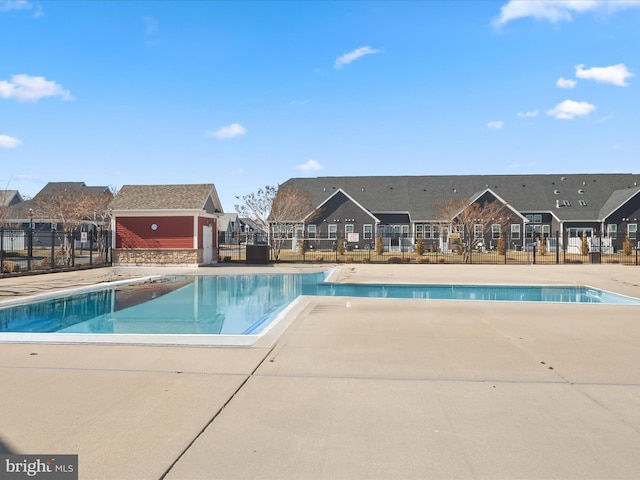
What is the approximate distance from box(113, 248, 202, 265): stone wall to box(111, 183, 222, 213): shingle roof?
2569 millimetres

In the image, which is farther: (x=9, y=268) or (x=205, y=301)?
(x=9, y=268)

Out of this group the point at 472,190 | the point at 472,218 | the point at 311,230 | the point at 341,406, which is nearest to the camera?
the point at 341,406

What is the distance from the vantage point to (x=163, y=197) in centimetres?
2775

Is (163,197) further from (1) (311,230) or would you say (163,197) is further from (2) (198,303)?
(1) (311,230)

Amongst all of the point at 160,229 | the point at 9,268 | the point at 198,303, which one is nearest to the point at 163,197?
the point at 160,229

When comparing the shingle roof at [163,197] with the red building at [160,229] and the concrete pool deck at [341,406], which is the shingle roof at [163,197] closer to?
the red building at [160,229]

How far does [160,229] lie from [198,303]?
551 inches

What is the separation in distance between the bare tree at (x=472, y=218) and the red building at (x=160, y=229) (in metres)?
18.4

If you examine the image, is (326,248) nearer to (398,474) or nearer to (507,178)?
(507,178)

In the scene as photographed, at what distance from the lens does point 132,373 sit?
18.9 ft

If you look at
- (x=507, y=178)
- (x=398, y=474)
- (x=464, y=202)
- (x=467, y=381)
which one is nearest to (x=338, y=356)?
(x=467, y=381)

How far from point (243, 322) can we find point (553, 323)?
7006mm

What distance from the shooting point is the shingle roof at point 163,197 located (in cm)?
2695

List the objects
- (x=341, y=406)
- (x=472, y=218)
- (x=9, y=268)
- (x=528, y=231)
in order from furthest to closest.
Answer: (x=528, y=231) < (x=472, y=218) < (x=9, y=268) < (x=341, y=406)
